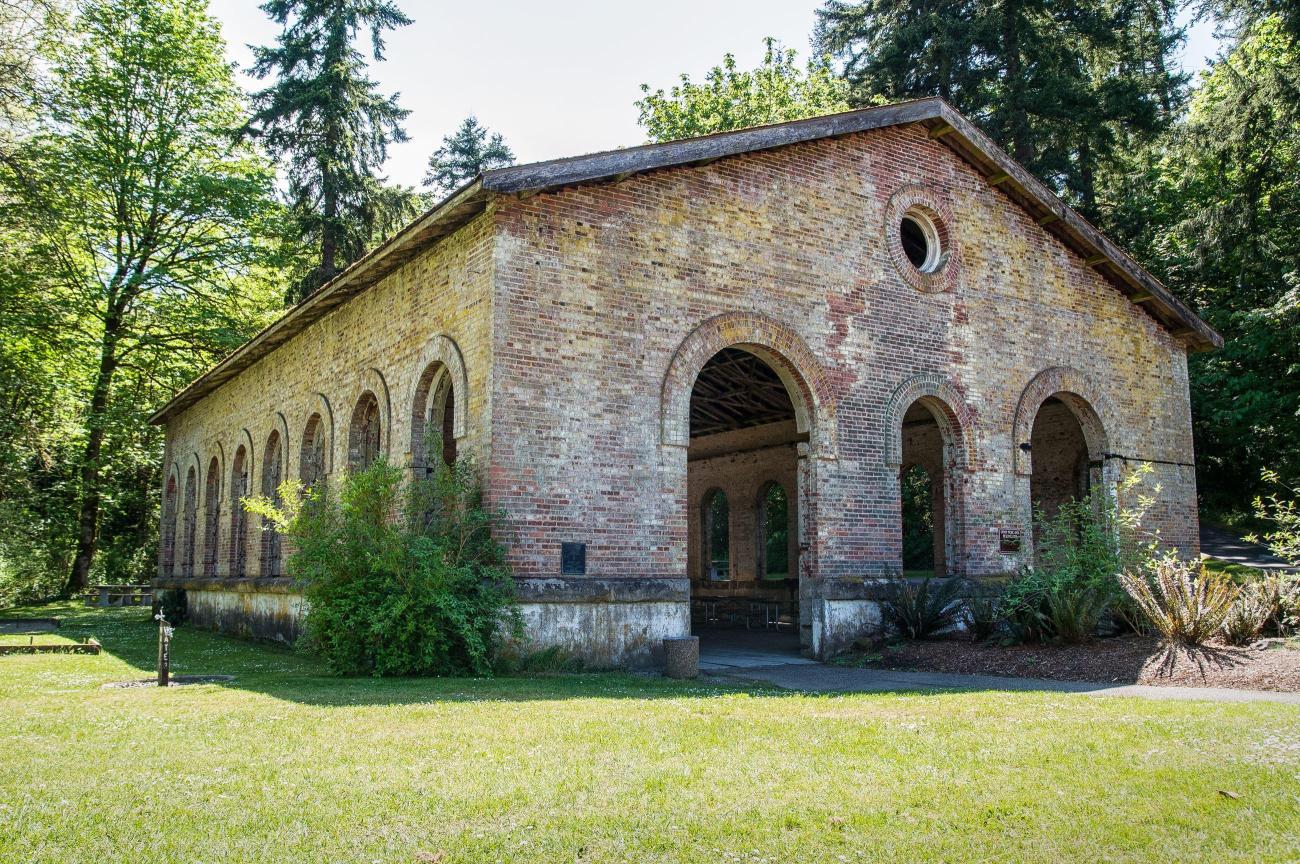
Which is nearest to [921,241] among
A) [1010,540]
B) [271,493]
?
[1010,540]

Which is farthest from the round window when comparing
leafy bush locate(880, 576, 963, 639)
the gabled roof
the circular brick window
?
leafy bush locate(880, 576, 963, 639)

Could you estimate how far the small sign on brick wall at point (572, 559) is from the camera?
11961 millimetres

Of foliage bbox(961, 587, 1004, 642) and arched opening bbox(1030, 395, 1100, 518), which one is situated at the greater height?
arched opening bbox(1030, 395, 1100, 518)

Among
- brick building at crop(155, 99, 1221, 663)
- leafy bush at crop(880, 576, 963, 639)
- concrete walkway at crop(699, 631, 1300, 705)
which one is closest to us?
concrete walkway at crop(699, 631, 1300, 705)

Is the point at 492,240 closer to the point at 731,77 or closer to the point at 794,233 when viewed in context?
the point at 794,233

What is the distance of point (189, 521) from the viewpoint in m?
27.0

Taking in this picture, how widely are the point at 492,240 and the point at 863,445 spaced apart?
586cm

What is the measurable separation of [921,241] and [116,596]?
26719 millimetres

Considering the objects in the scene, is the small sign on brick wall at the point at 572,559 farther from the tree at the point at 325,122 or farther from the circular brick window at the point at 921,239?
the tree at the point at 325,122

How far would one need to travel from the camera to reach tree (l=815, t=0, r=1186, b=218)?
2747 cm

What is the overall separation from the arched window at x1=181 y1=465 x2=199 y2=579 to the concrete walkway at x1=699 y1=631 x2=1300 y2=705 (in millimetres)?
16634

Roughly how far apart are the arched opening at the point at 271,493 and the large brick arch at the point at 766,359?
999cm

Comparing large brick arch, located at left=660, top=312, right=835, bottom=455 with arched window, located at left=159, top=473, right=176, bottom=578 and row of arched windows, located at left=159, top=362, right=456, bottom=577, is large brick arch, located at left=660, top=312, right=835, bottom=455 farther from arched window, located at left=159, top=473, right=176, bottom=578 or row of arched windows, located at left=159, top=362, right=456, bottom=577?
arched window, located at left=159, top=473, right=176, bottom=578

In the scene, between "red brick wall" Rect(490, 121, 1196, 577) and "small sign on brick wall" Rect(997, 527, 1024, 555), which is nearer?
"red brick wall" Rect(490, 121, 1196, 577)
